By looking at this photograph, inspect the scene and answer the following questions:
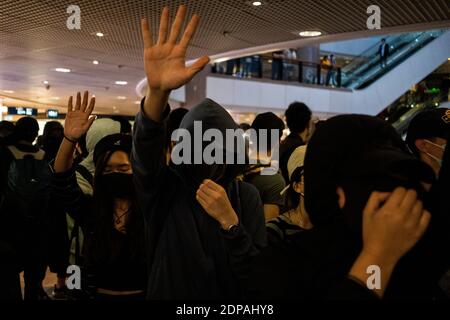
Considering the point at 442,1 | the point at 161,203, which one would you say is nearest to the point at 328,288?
the point at 161,203

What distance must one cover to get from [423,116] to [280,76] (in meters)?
14.9

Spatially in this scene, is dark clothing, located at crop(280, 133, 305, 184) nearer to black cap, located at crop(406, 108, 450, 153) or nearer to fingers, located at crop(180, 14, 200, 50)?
black cap, located at crop(406, 108, 450, 153)

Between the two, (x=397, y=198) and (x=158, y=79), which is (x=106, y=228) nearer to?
(x=158, y=79)

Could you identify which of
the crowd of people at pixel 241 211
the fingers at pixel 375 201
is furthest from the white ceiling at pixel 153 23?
the fingers at pixel 375 201

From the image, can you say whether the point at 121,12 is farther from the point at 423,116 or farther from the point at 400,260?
the point at 400,260

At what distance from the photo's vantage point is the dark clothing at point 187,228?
4.86 ft

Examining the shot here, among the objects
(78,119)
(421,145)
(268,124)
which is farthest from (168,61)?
(268,124)

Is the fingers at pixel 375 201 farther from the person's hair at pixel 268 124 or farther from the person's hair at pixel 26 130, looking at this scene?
the person's hair at pixel 26 130

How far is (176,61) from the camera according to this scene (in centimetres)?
131

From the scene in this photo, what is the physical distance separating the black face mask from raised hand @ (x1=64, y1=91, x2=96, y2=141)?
0.30m

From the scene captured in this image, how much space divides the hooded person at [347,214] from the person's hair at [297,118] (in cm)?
302

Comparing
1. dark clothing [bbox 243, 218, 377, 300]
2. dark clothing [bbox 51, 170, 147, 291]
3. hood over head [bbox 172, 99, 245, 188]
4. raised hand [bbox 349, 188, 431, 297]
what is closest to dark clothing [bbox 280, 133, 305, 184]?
dark clothing [bbox 51, 170, 147, 291]

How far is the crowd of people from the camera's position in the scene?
2.86 ft

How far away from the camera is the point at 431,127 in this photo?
2.10 meters
